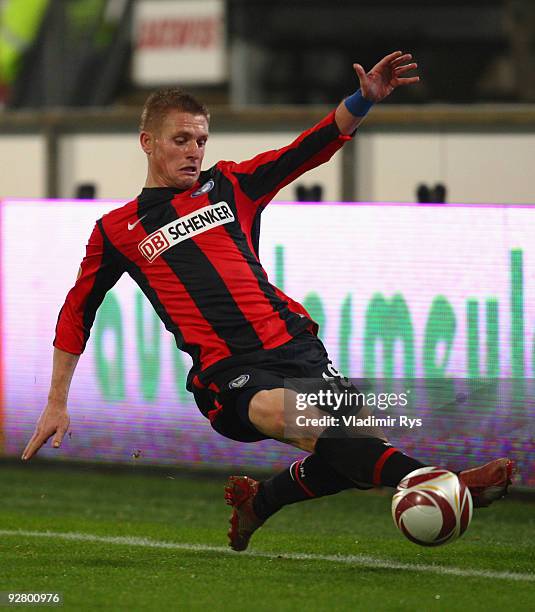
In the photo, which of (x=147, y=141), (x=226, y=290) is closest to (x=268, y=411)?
(x=226, y=290)

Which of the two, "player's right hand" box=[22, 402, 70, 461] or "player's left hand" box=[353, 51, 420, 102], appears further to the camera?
"player's right hand" box=[22, 402, 70, 461]

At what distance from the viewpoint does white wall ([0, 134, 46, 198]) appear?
1224 cm

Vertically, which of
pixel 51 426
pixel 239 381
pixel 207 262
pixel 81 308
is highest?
pixel 207 262

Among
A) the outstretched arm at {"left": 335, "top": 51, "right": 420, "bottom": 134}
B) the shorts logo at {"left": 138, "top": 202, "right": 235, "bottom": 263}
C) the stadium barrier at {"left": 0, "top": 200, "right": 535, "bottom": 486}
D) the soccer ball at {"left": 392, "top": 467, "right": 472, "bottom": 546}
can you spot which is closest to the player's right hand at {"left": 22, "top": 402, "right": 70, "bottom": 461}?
the shorts logo at {"left": 138, "top": 202, "right": 235, "bottom": 263}

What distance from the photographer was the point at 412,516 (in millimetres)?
5566

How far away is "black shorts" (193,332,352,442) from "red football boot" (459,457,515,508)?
2.17 ft

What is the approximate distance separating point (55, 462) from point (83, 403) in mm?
497

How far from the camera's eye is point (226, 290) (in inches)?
243

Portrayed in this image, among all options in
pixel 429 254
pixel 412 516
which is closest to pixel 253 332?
pixel 412 516

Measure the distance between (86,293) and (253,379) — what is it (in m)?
0.84

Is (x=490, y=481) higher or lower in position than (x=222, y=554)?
higher

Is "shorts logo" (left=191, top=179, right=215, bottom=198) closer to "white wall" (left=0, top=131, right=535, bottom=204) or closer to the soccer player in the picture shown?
the soccer player

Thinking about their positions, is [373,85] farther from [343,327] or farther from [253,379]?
[343,327]

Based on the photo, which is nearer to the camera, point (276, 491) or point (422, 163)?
point (276, 491)
